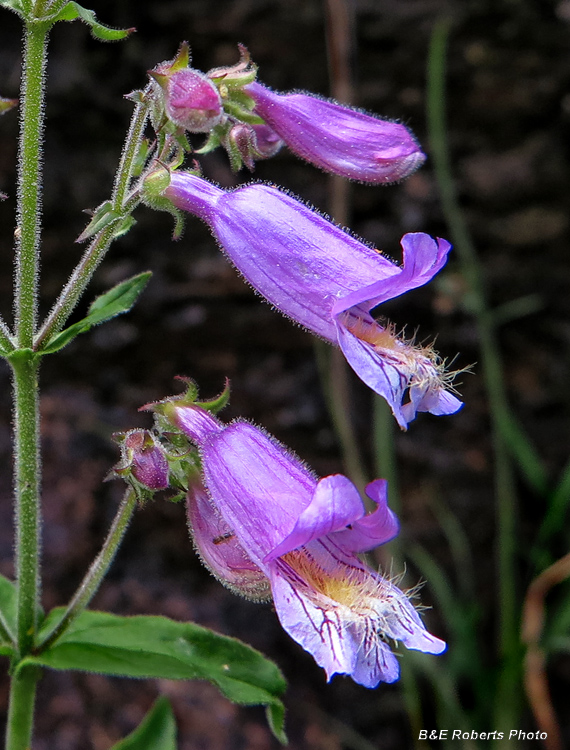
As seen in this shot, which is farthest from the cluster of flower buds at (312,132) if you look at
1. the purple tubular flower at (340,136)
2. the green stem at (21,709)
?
the green stem at (21,709)

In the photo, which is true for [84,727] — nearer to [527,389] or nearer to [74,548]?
[74,548]

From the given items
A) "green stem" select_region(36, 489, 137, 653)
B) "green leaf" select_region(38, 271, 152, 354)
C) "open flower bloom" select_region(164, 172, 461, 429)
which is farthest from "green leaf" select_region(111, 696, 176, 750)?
"open flower bloom" select_region(164, 172, 461, 429)

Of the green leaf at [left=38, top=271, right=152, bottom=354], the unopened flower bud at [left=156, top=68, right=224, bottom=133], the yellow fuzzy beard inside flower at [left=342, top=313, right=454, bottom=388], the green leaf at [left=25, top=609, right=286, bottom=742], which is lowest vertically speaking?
the green leaf at [left=25, top=609, right=286, bottom=742]

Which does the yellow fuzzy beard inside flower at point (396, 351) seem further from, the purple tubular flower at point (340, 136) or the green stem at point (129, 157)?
the green stem at point (129, 157)

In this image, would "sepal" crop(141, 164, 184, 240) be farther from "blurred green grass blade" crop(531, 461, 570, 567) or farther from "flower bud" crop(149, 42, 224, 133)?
"blurred green grass blade" crop(531, 461, 570, 567)

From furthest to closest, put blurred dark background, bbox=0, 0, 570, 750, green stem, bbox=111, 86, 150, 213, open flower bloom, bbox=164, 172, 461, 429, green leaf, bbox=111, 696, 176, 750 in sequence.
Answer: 1. blurred dark background, bbox=0, 0, 570, 750
2. green leaf, bbox=111, 696, 176, 750
3. green stem, bbox=111, 86, 150, 213
4. open flower bloom, bbox=164, 172, 461, 429

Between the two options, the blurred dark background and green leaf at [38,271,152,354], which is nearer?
green leaf at [38,271,152,354]
